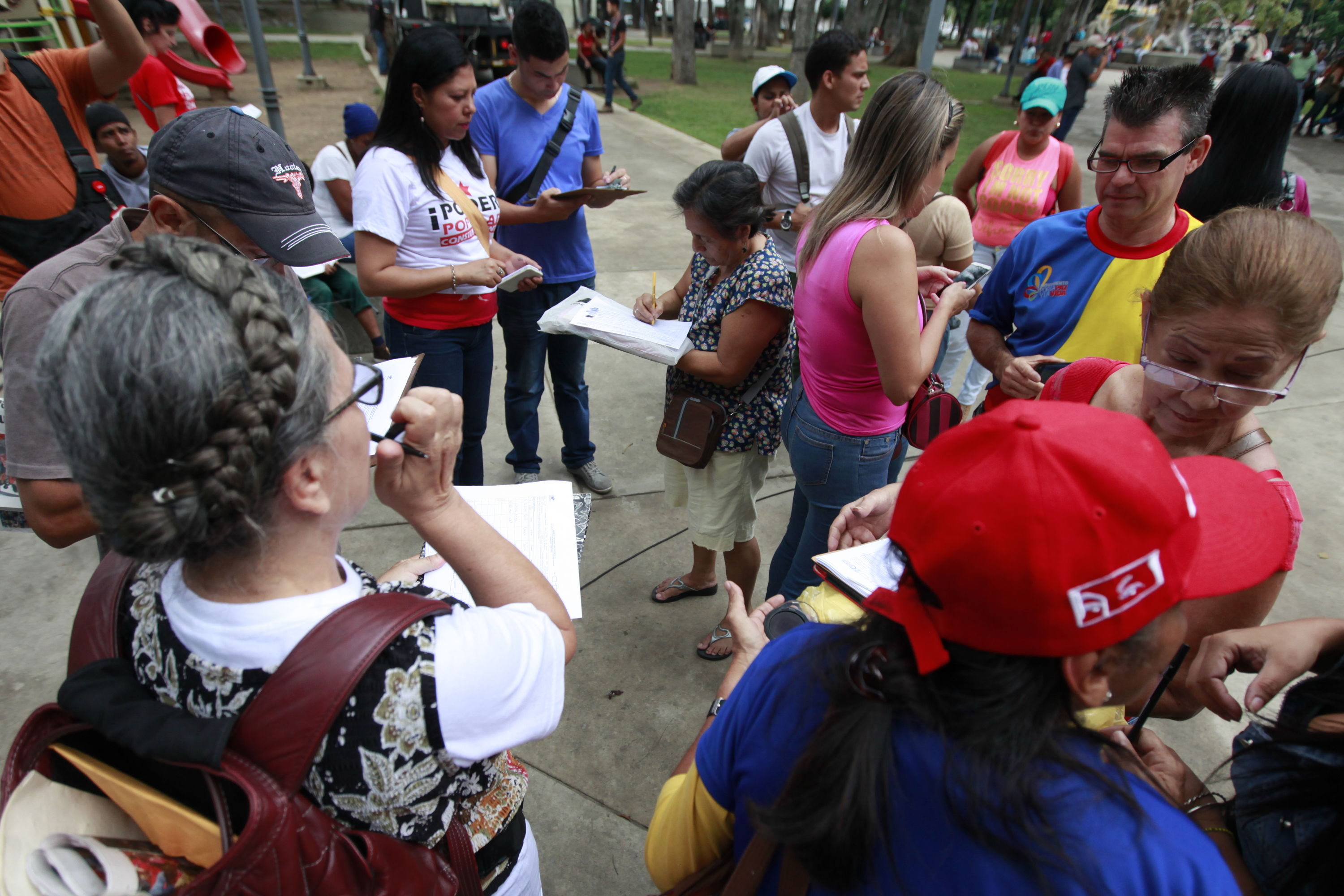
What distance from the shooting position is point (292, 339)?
2.85 ft

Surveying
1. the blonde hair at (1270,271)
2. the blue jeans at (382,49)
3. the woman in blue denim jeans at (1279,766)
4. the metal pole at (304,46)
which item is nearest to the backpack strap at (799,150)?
the blonde hair at (1270,271)

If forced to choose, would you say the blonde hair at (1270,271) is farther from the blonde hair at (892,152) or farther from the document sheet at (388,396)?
the document sheet at (388,396)

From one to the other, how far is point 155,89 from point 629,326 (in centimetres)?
426

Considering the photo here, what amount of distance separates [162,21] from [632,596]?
4732mm

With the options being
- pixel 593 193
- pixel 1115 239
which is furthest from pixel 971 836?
pixel 593 193

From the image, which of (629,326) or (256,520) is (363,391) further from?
(629,326)

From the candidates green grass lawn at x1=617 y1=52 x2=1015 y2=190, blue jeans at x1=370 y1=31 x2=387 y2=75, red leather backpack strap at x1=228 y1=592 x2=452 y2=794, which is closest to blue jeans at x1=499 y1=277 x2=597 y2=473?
red leather backpack strap at x1=228 y1=592 x2=452 y2=794

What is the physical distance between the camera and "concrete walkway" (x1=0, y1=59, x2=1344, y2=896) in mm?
2400

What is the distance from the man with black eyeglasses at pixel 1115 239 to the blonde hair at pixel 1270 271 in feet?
1.95

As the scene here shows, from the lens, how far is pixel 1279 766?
41.3 inches

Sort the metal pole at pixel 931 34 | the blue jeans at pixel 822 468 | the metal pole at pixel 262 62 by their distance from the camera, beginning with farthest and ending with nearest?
the metal pole at pixel 262 62
the metal pole at pixel 931 34
the blue jeans at pixel 822 468

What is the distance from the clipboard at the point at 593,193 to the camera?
10.6 ft

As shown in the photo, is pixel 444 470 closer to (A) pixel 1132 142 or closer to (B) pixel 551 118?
(A) pixel 1132 142

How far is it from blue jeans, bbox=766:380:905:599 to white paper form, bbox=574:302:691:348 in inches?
19.9
